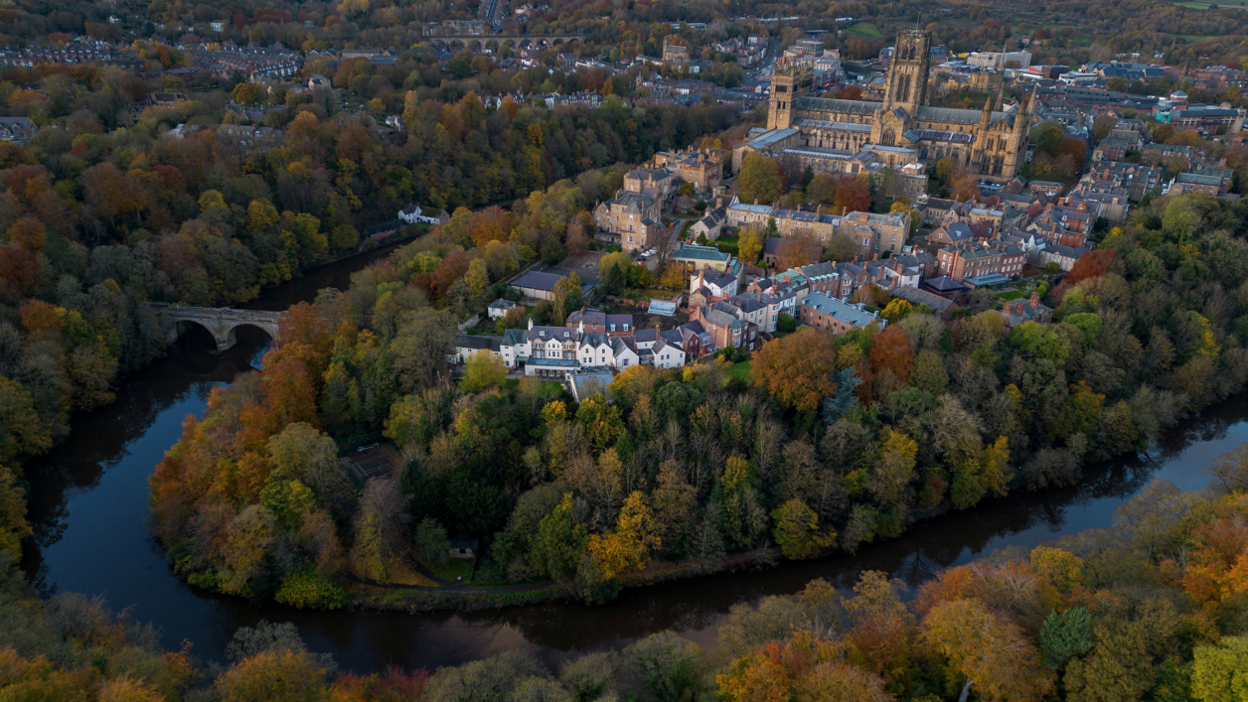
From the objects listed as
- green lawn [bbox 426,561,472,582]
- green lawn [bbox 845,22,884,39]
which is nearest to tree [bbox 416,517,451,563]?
green lawn [bbox 426,561,472,582]

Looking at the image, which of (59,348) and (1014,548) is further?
(59,348)

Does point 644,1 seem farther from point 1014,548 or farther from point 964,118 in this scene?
point 1014,548

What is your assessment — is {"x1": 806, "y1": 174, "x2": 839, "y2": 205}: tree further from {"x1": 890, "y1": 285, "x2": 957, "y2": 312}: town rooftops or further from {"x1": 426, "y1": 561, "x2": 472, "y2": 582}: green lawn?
{"x1": 426, "y1": 561, "x2": 472, "y2": 582}: green lawn

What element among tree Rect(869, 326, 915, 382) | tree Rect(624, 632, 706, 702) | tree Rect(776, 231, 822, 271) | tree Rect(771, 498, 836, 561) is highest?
tree Rect(776, 231, 822, 271)

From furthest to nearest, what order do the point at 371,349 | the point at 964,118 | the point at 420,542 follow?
the point at 964,118 → the point at 371,349 → the point at 420,542

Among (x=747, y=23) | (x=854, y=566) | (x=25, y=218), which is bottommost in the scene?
(x=854, y=566)

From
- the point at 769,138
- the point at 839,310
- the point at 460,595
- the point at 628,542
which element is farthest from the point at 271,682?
the point at 769,138

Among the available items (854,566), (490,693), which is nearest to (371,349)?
(490,693)

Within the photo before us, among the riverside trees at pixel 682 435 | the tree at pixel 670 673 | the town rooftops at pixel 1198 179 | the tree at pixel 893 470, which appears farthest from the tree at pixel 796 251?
the town rooftops at pixel 1198 179
